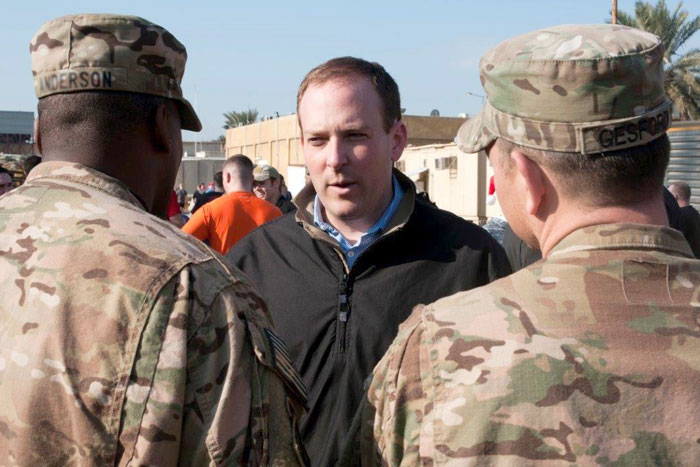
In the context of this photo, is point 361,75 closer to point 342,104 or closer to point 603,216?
point 342,104

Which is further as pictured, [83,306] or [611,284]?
[83,306]

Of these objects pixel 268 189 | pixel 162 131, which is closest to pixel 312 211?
pixel 162 131

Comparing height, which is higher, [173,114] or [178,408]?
[173,114]

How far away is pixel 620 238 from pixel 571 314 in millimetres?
202

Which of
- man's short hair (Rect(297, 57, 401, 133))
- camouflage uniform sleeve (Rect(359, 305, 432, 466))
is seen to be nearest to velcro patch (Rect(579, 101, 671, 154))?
camouflage uniform sleeve (Rect(359, 305, 432, 466))

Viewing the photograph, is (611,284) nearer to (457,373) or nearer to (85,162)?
(457,373)

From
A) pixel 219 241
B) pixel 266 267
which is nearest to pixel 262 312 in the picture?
pixel 266 267

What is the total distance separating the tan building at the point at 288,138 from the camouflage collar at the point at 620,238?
21721mm

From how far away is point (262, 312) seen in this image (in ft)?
6.94

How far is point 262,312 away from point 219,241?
538 cm

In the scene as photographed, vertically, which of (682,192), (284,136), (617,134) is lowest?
(682,192)

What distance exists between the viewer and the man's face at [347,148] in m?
3.37

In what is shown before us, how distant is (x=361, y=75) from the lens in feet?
11.4

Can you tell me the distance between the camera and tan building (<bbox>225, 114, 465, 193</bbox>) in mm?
32434
